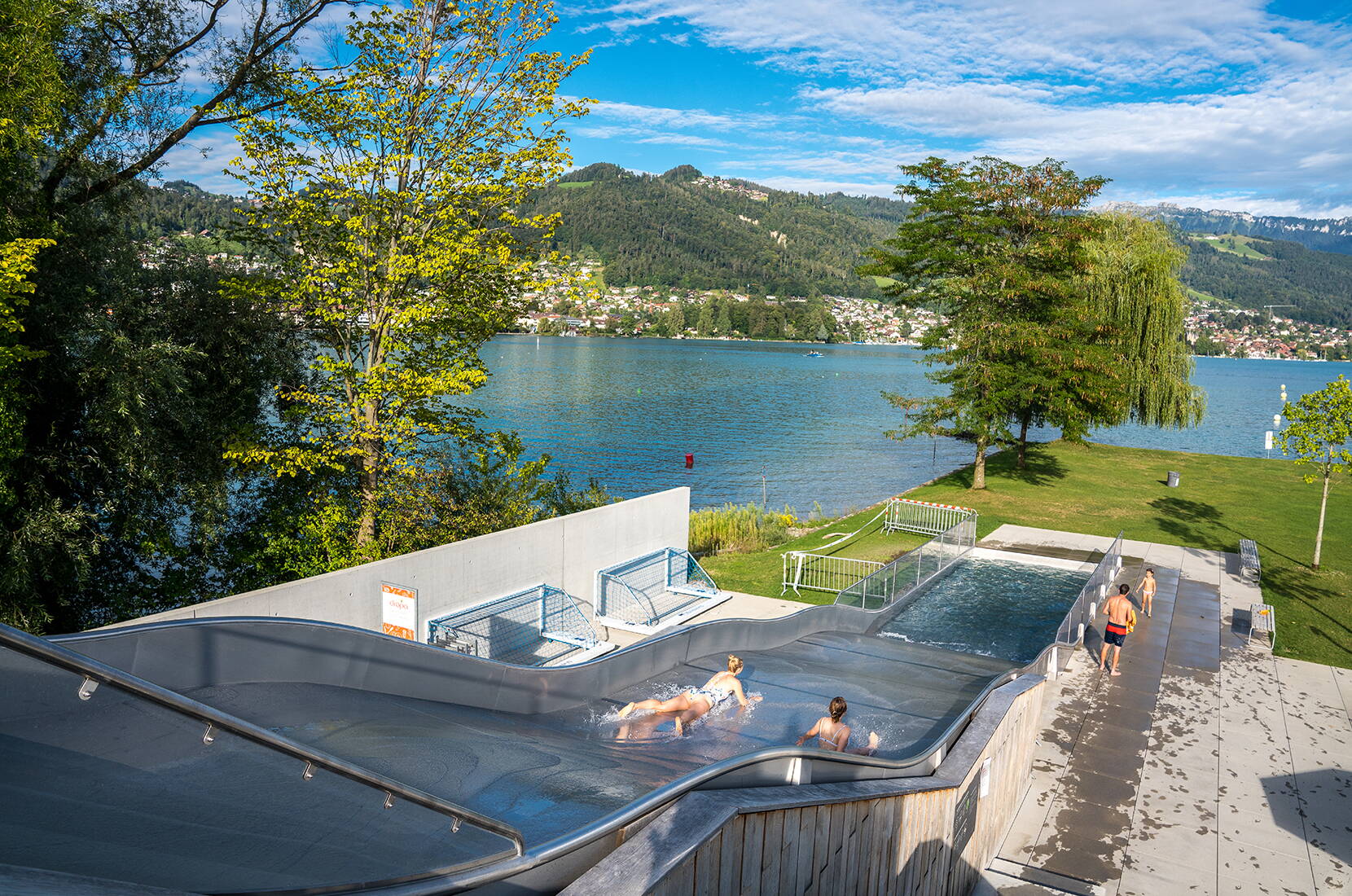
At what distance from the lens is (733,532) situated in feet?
77.8

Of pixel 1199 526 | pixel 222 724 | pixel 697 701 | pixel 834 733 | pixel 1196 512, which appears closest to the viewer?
pixel 222 724

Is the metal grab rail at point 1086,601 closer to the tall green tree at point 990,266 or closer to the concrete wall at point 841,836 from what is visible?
the concrete wall at point 841,836

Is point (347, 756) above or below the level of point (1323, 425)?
below

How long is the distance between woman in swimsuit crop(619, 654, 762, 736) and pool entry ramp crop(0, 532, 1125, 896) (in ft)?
0.46

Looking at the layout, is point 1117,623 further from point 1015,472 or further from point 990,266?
point 1015,472

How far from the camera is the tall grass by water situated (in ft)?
75.8

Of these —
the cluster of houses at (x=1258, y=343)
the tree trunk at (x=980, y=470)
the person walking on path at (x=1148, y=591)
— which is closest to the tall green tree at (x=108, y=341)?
the person walking on path at (x=1148, y=591)

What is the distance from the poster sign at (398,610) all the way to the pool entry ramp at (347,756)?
307cm

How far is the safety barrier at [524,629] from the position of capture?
12.3 metres

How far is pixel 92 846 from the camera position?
2496 mm

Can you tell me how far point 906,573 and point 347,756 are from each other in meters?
13.8

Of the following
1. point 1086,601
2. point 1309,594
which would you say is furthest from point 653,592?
point 1309,594

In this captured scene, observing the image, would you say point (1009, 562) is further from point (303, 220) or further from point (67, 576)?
point (67, 576)

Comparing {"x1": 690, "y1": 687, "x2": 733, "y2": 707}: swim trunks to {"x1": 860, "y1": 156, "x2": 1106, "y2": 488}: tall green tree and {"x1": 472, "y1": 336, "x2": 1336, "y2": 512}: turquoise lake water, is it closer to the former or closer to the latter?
{"x1": 860, "y1": 156, "x2": 1106, "y2": 488}: tall green tree
